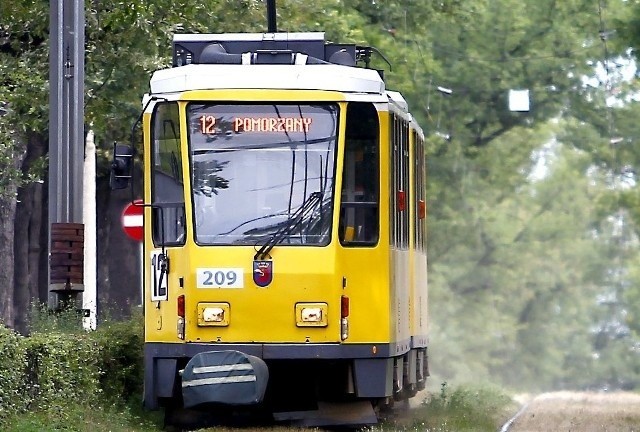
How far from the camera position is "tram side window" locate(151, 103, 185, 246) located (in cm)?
1864

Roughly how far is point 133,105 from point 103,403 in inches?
475

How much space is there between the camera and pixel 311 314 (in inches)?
720

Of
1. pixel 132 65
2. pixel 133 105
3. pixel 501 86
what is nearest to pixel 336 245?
pixel 132 65

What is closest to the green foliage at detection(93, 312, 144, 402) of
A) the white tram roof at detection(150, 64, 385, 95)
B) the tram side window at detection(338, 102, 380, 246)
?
the white tram roof at detection(150, 64, 385, 95)

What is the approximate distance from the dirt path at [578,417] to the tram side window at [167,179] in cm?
442

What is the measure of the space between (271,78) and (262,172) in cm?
90

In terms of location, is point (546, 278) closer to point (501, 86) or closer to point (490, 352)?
point (490, 352)

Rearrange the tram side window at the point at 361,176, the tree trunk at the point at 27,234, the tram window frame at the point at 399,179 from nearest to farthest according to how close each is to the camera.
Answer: the tram side window at the point at 361,176 → the tram window frame at the point at 399,179 → the tree trunk at the point at 27,234

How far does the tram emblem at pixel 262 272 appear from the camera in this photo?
18.3 m

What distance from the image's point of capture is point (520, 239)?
6981cm

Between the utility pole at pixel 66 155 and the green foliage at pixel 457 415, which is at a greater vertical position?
the utility pole at pixel 66 155

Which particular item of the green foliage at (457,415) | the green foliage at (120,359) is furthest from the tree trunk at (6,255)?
the green foliage at (120,359)

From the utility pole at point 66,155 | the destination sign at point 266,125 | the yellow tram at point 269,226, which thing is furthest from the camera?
the utility pole at point 66,155

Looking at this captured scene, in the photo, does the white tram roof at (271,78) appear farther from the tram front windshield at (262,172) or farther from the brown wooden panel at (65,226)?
the brown wooden panel at (65,226)
